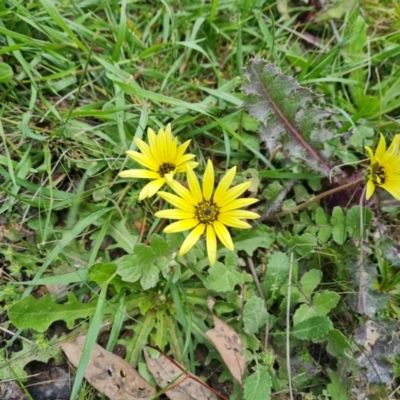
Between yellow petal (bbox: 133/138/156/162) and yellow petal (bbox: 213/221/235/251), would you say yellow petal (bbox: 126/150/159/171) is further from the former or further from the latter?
yellow petal (bbox: 213/221/235/251)

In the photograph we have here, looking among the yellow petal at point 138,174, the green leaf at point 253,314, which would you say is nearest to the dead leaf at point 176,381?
the green leaf at point 253,314

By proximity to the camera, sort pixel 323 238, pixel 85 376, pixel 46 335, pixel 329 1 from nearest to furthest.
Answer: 1. pixel 85 376
2. pixel 46 335
3. pixel 323 238
4. pixel 329 1

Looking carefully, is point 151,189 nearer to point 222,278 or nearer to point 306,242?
point 222,278

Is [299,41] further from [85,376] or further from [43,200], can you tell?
[85,376]

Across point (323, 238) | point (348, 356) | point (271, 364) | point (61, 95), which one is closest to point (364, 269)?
point (323, 238)

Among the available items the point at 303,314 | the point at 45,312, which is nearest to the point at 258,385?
the point at 303,314

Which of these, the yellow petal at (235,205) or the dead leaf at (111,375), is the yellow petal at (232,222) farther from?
the dead leaf at (111,375)

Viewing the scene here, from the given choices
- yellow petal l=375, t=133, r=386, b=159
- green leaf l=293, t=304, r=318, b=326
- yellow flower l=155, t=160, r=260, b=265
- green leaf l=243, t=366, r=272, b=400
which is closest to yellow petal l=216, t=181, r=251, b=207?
yellow flower l=155, t=160, r=260, b=265
